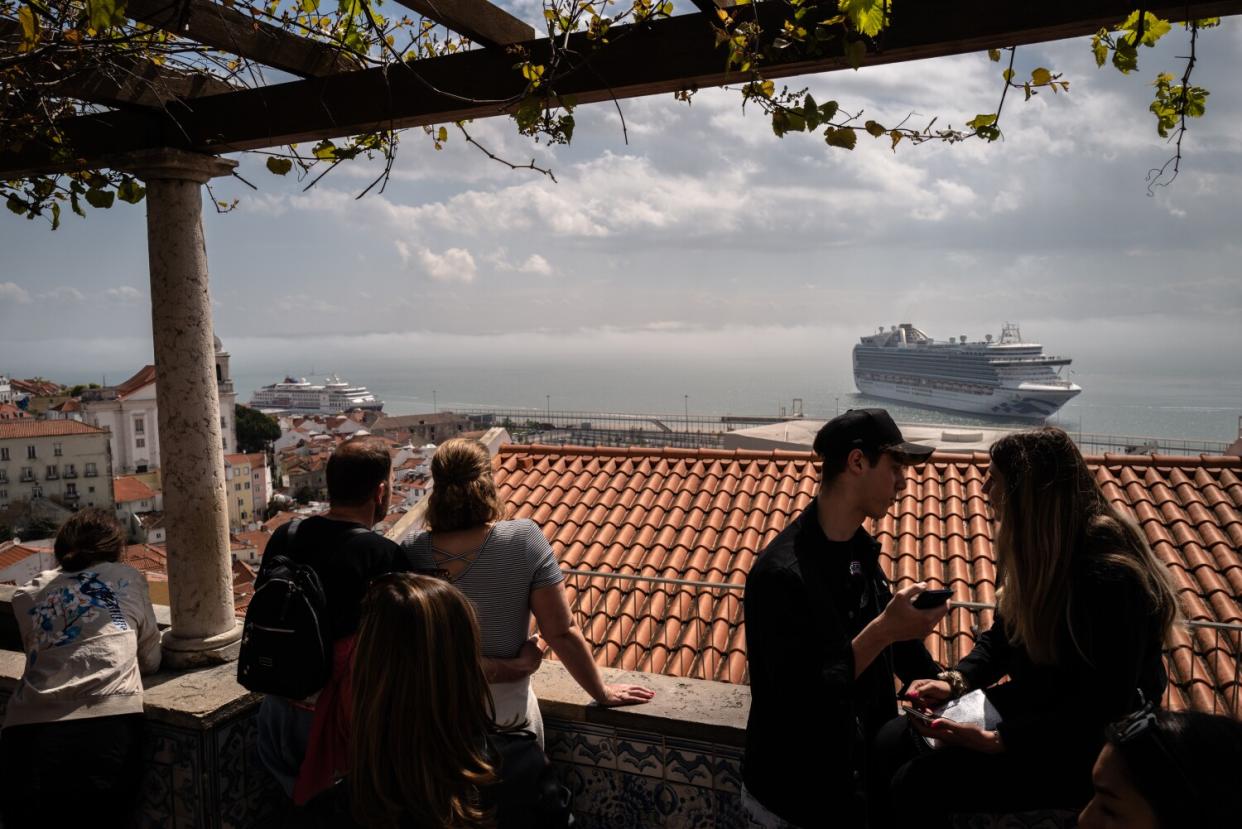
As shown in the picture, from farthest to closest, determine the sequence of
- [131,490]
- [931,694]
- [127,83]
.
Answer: [131,490] → [127,83] → [931,694]

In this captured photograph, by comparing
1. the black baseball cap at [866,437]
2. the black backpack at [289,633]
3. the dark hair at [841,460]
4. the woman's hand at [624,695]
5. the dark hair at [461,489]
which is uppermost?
the black baseball cap at [866,437]

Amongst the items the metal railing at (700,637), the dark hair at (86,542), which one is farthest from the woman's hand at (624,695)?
the metal railing at (700,637)

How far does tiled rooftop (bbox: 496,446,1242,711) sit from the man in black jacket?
167 inches

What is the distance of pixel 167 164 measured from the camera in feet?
10.3

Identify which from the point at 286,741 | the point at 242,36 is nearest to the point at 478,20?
the point at 242,36

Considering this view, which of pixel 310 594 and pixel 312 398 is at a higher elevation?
pixel 310 594

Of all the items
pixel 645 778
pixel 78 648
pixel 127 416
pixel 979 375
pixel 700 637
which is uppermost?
pixel 78 648

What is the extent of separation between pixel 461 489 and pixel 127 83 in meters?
1.90

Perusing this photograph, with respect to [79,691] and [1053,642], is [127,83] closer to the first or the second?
[79,691]

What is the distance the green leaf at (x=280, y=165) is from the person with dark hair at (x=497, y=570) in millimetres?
1511

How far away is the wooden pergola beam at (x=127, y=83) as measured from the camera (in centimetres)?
294

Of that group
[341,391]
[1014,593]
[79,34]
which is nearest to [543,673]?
[1014,593]

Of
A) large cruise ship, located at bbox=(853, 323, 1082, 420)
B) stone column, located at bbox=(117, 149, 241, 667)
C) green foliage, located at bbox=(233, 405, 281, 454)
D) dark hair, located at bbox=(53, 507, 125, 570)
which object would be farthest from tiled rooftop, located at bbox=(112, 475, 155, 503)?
large cruise ship, located at bbox=(853, 323, 1082, 420)

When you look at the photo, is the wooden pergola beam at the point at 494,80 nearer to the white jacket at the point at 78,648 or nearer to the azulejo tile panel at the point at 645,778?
the white jacket at the point at 78,648
